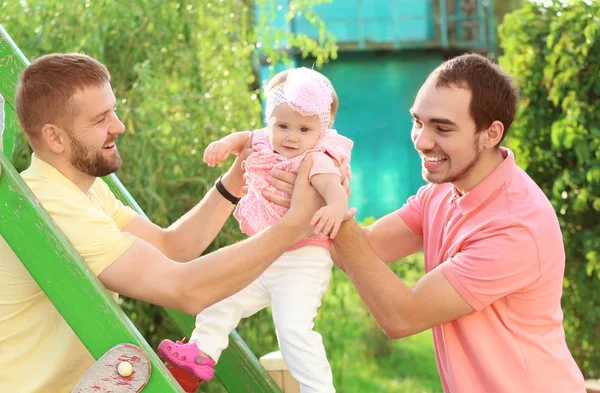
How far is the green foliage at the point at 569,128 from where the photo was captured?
503cm

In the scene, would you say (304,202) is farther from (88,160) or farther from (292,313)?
(88,160)

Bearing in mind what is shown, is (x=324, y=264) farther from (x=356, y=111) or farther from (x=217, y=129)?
(x=356, y=111)

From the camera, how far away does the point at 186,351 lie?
281 centimetres

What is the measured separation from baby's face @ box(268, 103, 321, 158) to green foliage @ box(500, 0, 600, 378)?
2.43m

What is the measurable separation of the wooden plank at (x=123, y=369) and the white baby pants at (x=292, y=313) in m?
0.57

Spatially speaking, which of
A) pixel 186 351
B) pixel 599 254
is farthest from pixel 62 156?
pixel 599 254

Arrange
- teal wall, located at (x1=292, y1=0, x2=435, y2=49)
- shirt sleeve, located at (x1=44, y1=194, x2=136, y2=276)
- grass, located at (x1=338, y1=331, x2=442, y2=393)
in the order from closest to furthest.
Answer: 1. shirt sleeve, located at (x1=44, y1=194, x2=136, y2=276)
2. grass, located at (x1=338, y1=331, x2=442, y2=393)
3. teal wall, located at (x1=292, y1=0, x2=435, y2=49)

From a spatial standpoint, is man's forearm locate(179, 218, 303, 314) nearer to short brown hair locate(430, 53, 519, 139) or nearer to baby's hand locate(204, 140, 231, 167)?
baby's hand locate(204, 140, 231, 167)

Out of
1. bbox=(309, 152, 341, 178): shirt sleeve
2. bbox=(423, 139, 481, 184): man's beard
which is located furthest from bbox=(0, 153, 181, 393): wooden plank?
bbox=(423, 139, 481, 184): man's beard

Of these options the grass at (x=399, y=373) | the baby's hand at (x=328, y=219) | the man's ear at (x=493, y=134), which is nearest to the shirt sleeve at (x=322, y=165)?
the baby's hand at (x=328, y=219)

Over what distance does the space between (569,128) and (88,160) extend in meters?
2.98

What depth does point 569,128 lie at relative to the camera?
503cm

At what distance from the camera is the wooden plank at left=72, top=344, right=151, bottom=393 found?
232 cm

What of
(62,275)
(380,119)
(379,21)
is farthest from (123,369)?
(379,21)
